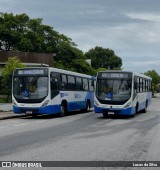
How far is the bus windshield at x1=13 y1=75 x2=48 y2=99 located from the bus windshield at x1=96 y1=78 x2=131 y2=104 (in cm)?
314

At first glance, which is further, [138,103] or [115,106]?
[138,103]

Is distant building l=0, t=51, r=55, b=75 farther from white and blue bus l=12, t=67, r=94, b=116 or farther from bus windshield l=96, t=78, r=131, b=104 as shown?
bus windshield l=96, t=78, r=131, b=104

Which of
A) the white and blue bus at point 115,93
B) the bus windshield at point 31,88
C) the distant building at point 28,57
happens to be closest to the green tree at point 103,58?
the distant building at point 28,57

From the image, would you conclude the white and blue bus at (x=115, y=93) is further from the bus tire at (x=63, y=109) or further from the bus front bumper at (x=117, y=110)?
the bus tire at (x=63, y=109)

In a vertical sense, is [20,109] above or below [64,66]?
below

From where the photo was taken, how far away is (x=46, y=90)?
23594mm

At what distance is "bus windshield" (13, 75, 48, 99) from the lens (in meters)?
23.6

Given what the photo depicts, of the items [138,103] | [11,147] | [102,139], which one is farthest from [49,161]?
[138,103]

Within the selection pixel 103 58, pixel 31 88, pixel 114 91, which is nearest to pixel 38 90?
pixel 31 88

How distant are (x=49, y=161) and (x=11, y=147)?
242 centimetres

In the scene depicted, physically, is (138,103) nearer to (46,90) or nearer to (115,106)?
(115,106)

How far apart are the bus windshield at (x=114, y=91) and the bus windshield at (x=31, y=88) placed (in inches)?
124

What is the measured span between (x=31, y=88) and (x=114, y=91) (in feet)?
15.1

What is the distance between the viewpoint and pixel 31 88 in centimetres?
2370
